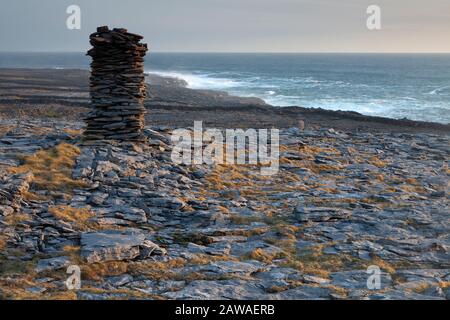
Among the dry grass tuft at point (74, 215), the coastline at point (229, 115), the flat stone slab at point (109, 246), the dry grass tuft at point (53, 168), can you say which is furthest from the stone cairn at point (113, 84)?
the coastline at point (229, 115)

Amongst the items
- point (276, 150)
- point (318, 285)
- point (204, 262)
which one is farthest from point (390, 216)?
point (276, 150)

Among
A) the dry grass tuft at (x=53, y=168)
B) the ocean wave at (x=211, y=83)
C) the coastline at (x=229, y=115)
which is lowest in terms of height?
the dry grass tuft at (x=53, y=168)

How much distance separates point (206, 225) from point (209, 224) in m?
0.11

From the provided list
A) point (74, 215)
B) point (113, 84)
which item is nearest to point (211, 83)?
point (113, 84)

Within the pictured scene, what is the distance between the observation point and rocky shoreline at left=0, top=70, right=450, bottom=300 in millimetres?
10227

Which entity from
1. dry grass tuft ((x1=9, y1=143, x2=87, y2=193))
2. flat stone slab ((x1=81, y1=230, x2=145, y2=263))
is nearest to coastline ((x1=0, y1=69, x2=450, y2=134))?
dry grass tuft ((x1=9, y1=143, x2=87, y2=193))

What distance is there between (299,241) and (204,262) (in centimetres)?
302

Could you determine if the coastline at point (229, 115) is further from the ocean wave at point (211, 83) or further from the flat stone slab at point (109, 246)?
the ocean wave at point (211, 83)

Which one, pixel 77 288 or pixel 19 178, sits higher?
pixel 19 178

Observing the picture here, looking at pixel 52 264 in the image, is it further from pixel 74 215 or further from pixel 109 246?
pixel 74 215

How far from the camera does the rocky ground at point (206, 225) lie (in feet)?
33.5

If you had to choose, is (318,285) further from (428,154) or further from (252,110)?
(252,110)

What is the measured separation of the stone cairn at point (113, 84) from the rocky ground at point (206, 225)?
0.95m

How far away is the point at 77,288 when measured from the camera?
953 centimetres
